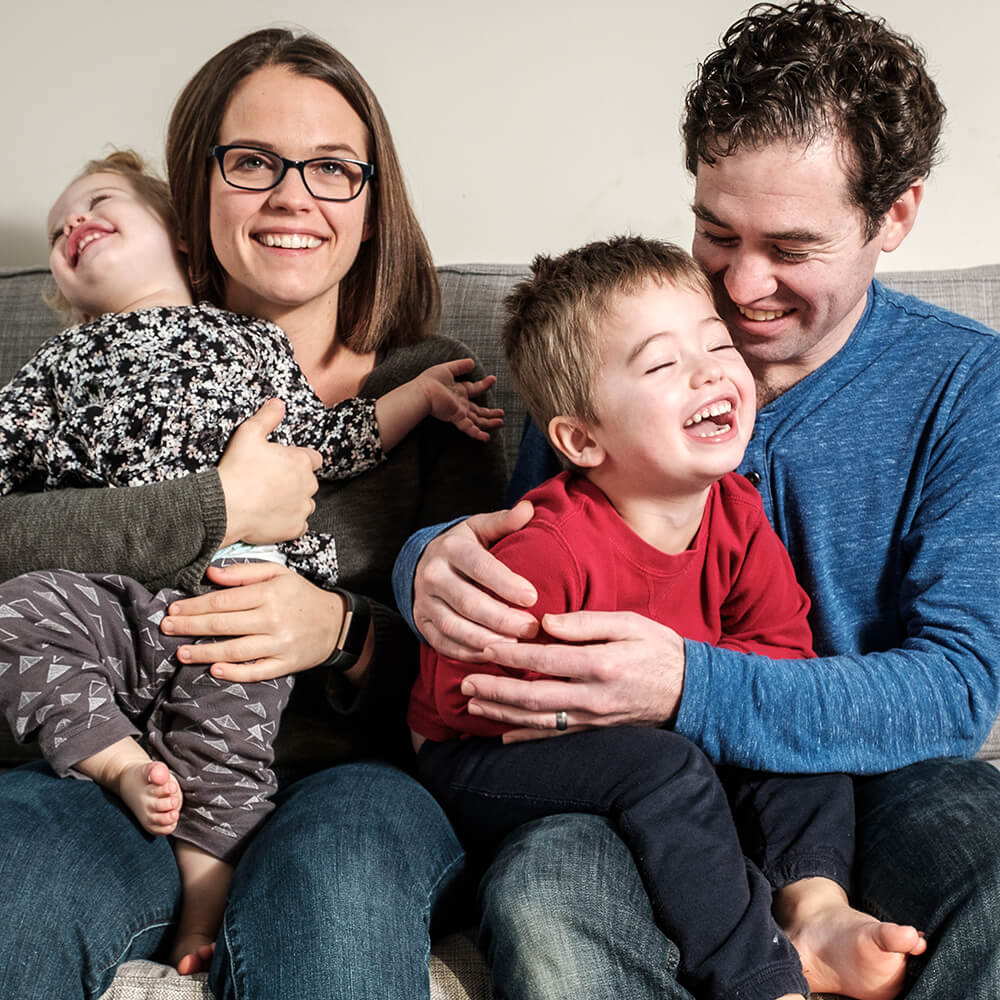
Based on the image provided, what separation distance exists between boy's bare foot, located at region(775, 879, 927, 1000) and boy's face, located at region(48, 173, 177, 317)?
117cm

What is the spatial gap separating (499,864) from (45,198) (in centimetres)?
171

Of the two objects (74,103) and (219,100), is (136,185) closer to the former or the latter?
(219,100)

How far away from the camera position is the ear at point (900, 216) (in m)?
1.41

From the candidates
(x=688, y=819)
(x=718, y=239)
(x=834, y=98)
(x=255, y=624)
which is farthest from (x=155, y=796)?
(x=834, y=98)

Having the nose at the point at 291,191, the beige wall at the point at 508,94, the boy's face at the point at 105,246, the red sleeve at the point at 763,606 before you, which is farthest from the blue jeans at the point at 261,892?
the beige wall at the point at 508,94

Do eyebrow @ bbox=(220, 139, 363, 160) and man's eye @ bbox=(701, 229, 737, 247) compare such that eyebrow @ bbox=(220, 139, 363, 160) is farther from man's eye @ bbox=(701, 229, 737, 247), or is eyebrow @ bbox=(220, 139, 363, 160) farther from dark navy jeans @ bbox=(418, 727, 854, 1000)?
dark navy jeans @ bbox=(418, 727, 854, 1000)

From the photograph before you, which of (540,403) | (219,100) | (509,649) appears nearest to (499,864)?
(509,649)

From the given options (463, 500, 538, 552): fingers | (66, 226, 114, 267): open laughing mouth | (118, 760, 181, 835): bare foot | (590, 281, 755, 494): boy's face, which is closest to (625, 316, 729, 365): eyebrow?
(590, 281, 755, 494): boy's face

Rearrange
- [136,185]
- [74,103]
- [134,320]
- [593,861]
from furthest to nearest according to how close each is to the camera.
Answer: [74,103] → [136,185] → [134,320] → [593,861]

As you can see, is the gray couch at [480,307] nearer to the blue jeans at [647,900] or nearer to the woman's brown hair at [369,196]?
the woman's brown hair at [369,196]

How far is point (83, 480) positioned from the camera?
1547mm

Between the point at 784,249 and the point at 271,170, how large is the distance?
711 millimetres

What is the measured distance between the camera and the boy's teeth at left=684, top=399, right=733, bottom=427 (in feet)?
4.24

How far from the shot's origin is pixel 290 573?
4.85 feet
